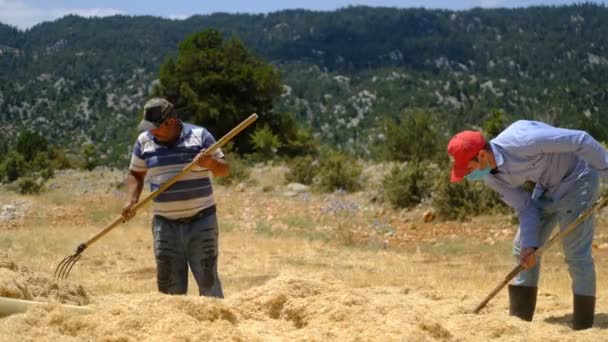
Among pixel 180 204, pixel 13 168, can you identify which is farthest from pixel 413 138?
pixel 180 204

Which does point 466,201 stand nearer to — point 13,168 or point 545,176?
point 545,176

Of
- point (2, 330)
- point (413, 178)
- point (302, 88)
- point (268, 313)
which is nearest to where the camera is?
point (2, 330)

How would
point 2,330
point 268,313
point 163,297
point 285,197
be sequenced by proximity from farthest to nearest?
1. point 285,197
2. point 268,313
3. point 163,297
4. point 2,330

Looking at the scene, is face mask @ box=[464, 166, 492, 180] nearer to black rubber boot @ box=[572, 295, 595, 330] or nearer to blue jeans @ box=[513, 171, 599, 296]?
blue jeans @ box=[513, 171, 599, 296]

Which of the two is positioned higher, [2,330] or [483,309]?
[2,330]

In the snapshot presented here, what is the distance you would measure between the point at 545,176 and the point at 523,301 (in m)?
0.81

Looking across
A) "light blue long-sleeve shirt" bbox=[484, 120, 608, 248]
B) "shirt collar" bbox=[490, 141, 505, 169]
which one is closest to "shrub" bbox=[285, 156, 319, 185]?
"light blue long-sleeve shirt" bbox=[484, 120, 608, 248]

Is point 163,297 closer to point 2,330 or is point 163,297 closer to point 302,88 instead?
point 2,330

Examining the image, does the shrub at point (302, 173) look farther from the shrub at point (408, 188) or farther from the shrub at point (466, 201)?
the shrub at point (466, 201)

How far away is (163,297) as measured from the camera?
389 cm

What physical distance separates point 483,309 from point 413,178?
6.66 metres

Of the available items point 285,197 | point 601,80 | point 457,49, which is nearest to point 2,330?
point 285,197

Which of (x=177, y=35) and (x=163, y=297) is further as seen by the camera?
(x=177, y=35)

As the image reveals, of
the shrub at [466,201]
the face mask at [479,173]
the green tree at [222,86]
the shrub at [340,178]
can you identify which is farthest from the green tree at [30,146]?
the face mask at [479,173]
